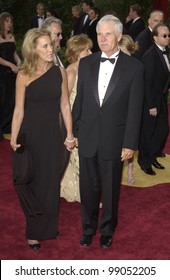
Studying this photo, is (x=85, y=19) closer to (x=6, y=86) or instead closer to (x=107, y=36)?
(x=6, y=86)

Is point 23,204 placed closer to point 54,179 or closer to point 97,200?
point 54,179

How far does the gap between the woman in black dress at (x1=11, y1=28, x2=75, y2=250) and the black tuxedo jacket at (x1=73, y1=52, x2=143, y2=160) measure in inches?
6.7

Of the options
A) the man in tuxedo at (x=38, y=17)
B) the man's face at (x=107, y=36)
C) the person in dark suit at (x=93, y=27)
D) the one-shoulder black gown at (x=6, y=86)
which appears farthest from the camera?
the man in tuxedo at (x=38, y=17)

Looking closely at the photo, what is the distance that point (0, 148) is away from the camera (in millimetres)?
6836

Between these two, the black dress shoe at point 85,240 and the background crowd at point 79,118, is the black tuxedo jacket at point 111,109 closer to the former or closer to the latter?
the background crowd at point 79,118

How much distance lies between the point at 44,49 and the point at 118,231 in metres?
1.84

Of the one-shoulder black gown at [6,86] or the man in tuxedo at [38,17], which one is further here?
the man in tuxedo at [38,17]

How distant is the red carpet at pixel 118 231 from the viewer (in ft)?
12.9

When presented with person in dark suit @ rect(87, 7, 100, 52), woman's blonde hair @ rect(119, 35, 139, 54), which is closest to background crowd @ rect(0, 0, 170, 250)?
woman's blonde hair @ rect(119, 35, 139, 54)

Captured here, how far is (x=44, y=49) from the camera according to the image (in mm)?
3590

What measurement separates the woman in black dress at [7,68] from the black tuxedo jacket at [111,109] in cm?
371

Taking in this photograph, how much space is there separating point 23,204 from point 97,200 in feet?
2.09

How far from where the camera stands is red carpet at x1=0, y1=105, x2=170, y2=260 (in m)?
3.94

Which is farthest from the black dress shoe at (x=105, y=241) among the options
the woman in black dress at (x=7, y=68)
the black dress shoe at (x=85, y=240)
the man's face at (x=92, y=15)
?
the man's face at (x=92, y=15)
